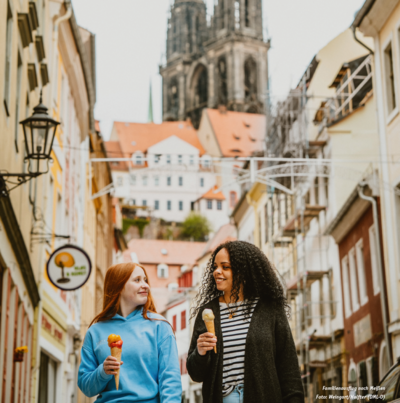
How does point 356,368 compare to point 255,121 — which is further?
point 255,121

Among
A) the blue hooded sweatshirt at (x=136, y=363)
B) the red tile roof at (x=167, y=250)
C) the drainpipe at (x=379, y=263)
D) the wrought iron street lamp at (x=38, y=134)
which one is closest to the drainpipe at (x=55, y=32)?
the drainpipe at (x=379, y=263)

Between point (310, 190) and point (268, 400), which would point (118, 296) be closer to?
point (268, 400)

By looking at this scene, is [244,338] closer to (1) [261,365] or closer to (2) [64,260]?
(1) [261,365]

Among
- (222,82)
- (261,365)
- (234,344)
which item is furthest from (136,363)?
(222,82)

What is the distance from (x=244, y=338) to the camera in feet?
14.6

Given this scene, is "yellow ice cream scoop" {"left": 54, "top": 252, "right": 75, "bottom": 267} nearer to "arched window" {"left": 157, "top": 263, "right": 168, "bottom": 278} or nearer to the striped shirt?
the striped shirt

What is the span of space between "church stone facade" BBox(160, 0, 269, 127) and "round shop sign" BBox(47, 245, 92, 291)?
99.3 metres

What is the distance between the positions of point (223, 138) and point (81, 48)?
84380 mm

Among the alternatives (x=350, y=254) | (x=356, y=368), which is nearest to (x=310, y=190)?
(x=350, y=254)

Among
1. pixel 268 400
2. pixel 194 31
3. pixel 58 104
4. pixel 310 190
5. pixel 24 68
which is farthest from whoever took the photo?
pixel 194 31

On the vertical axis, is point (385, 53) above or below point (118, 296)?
above

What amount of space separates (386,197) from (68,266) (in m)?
6.74

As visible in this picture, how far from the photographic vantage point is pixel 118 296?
178 inches

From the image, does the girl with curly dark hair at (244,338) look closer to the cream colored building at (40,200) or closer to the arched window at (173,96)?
the cream colored building at (40,200)
